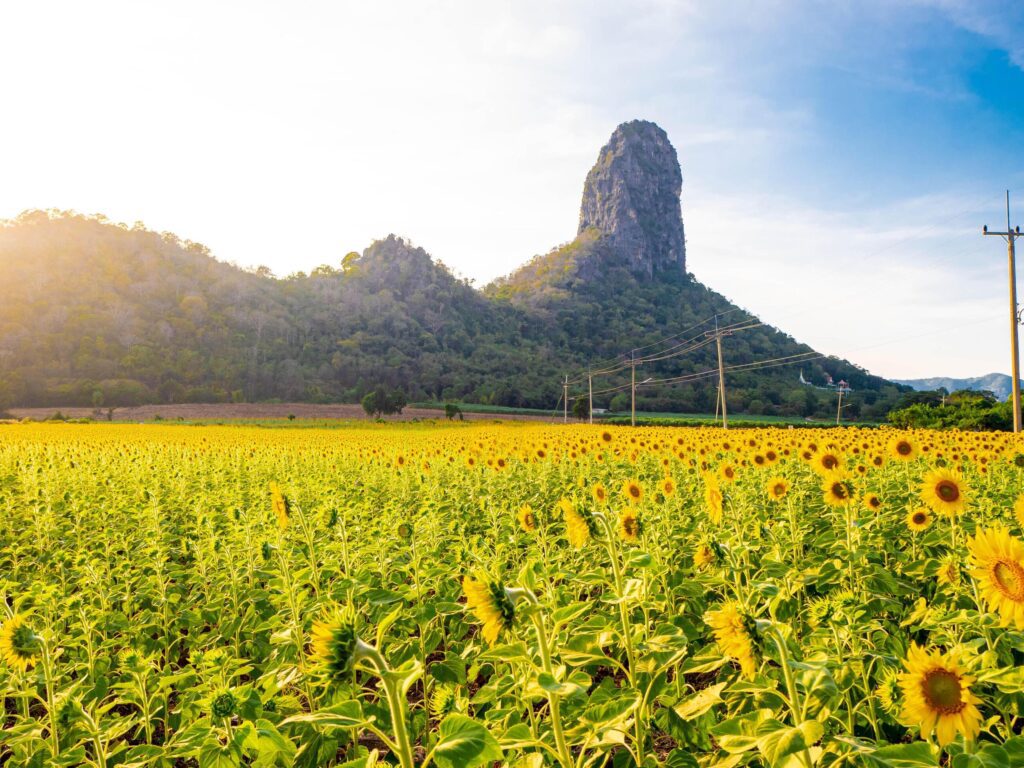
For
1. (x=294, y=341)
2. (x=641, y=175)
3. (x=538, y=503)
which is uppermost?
(x=641, y=175)

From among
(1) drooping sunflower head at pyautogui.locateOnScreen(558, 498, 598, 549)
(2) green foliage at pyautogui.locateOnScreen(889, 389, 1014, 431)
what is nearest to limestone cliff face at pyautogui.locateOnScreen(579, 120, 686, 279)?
(2) green foliage at pyautogui.locateOnScreen(889, 389, 1014, 431)

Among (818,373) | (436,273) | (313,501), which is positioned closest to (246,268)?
(436,273)

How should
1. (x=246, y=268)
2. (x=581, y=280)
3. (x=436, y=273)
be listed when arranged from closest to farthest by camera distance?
(x=246, y=268), (x=436, y=273), (x=581, y=280)

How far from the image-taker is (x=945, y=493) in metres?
3.39

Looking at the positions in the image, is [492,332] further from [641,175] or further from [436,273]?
[641,175]

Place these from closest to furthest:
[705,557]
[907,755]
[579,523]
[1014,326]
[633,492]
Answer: [907,755], [579,523], [705,557], [633,492], [1014,326]

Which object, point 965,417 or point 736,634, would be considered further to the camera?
point 965,417

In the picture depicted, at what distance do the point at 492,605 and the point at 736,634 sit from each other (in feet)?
2.21

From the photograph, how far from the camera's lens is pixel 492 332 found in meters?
107

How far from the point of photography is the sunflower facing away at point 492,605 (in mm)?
1327

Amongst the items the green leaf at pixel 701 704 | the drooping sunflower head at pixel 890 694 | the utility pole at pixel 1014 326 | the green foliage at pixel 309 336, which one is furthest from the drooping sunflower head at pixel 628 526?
the green foliage at pixel 309 336

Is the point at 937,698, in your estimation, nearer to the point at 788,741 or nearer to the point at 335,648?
the point at 788,741

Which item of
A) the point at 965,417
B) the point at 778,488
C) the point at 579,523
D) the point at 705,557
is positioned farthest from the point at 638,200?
the point at 579,523

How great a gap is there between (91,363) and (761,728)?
264 ft
